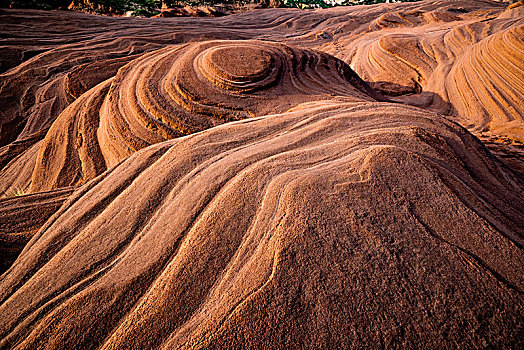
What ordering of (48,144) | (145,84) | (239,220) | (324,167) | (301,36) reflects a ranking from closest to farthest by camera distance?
(239,220) < (324,167) < (145,84) < (48,144) < (301,36)

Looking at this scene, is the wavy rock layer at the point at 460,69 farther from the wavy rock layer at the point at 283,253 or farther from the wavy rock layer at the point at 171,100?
the wavy rock layer at the point at 283,253

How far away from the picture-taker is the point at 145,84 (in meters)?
3.59

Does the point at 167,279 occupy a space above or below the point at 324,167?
below

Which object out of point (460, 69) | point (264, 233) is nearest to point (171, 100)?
point (264, 233)

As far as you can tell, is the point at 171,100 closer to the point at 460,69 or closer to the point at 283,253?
the point at 283,253

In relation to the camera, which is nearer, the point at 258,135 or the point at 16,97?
the point at 258,135

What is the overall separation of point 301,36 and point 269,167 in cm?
1292

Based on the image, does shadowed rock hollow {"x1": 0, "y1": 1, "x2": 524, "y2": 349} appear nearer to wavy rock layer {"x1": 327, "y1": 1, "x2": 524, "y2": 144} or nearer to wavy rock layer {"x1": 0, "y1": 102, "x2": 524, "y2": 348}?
wavy rock layer {"x1": 0, "y1": 102, "x2": 524, "y2": 348}

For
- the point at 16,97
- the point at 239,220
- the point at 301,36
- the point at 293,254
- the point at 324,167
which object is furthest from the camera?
the point at 301,36

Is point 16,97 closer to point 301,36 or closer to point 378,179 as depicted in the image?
point 378,179

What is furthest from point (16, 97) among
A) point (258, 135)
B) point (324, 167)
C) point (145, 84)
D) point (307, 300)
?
point (307, 300)

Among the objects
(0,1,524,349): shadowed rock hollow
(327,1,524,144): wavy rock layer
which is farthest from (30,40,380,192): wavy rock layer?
(327,1,524,144): wavy rock layer

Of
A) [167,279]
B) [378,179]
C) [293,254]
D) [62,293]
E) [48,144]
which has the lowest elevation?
[48,144]

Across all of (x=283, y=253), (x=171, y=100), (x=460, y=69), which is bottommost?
(x=283, y=253)
